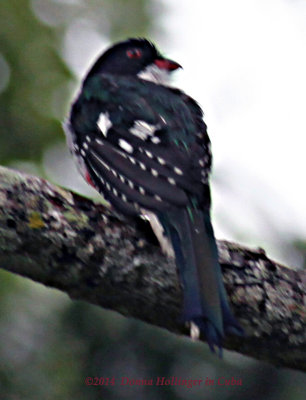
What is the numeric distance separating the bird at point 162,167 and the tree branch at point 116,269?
10cm

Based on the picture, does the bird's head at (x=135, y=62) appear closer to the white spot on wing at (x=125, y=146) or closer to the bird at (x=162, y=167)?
the bird at (x=162, y=167)

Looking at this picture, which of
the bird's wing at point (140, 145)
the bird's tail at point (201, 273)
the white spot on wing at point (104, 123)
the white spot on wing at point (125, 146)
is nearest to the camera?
the bird's tail at point (201, 273)

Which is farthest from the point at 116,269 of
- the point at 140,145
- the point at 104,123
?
the point at 104,123

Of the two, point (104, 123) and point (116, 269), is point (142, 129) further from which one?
point (116, 269)

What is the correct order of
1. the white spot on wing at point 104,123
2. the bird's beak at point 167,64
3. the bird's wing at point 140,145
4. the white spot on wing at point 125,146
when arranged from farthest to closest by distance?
the bird's beak at point 167,64 < the white spot on wing at point 104,123 < the white spot on wing at point 125,146 < the bird's wing at point 140,145

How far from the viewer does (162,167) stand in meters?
3.20

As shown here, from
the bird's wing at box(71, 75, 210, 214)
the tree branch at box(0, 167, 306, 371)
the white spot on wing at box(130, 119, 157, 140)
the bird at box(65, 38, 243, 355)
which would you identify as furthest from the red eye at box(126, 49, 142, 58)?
the tree branch at box(0, 167, 306, 371)

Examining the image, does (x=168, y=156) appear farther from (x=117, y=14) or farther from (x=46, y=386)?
(x=117, y=14)

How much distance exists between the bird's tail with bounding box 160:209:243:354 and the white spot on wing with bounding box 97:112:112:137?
1.88 ft

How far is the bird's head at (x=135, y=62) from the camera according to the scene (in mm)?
4309

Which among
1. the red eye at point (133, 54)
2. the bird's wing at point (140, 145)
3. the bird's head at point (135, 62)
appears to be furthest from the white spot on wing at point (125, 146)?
the red eye at point (133, 54)

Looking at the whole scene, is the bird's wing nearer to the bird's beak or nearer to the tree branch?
the tree branch

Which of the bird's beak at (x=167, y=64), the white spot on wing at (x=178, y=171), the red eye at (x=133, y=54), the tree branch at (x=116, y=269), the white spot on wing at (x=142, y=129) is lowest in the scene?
the tree branch at (x=116, y=269)

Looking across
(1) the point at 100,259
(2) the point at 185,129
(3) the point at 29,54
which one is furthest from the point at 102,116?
(3) the point at 29,54
